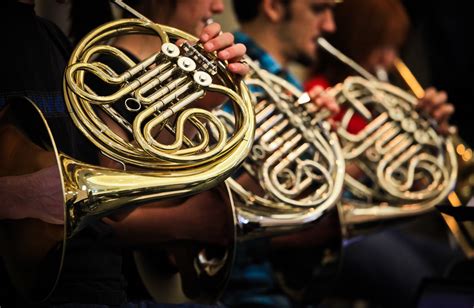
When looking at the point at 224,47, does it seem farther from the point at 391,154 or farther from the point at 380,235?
the point at 380,235

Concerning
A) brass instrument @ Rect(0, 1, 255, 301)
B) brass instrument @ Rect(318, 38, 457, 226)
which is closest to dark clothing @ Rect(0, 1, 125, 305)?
brass instrument @ Rect(0, 1, 255, 301)

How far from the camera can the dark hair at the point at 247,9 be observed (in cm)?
272

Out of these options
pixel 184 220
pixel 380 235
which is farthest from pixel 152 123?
pixel 380 235

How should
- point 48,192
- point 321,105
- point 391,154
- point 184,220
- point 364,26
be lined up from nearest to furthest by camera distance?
point 48,192 < point 184,220 < point 321,105 < point 391,154 < point 364,26

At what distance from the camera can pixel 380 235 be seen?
2.97 m

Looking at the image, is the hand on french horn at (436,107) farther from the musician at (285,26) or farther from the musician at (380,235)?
the musician at (285,26)

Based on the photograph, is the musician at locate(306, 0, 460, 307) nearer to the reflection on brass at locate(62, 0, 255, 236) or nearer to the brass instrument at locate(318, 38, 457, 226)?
the brass instrument at locate(318, 38, 457, 226)

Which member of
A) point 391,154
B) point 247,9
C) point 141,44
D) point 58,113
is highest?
point 247,9

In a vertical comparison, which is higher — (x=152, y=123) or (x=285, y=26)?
(x=285, y=26)

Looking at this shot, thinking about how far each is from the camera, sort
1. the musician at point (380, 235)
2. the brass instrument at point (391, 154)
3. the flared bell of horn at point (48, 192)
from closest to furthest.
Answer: the flared bell of horn at point (48, 192), the brass instrument at point (391, 154), the musician at point (380, 235)

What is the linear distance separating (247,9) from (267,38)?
0.39ft

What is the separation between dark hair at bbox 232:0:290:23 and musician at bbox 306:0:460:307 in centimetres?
37

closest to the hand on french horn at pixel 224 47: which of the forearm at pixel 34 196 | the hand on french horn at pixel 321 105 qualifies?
the forearm at pixel 34 196

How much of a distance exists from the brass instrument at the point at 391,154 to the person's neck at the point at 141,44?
2.29ft
